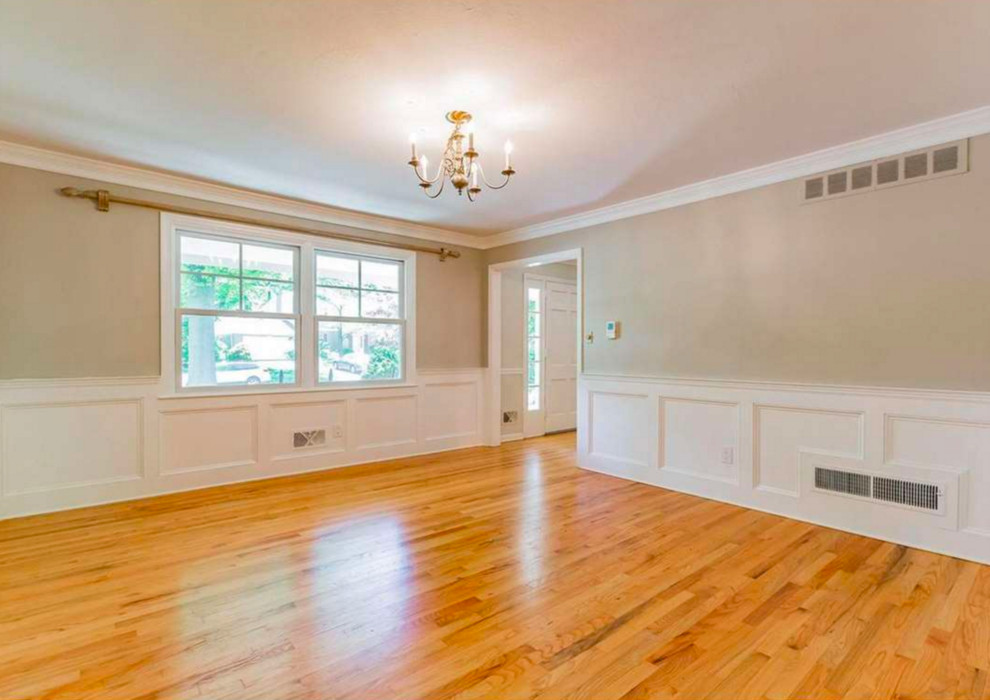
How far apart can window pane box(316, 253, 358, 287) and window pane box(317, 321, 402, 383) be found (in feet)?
1.38

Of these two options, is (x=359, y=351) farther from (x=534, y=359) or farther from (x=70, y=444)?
(x=534, y=359)

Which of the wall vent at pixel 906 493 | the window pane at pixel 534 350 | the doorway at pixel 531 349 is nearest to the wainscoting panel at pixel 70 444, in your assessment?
the doorway at pixel 531 349

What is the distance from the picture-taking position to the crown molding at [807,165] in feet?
9.22

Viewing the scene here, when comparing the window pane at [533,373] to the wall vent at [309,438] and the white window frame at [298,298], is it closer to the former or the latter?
the white window frame at [298,298]

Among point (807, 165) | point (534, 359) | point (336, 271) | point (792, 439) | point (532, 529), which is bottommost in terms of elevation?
point (532, 529)

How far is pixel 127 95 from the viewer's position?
262 cm

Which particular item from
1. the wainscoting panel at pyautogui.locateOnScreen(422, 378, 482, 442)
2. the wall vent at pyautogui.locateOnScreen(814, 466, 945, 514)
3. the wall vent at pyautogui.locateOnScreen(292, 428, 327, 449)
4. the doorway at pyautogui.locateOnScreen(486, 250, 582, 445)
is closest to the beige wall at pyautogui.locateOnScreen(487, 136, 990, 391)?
the wall vent at pyautogui.locateOnScreen(814, 466, 945, 514)

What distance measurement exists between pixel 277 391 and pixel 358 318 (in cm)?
109

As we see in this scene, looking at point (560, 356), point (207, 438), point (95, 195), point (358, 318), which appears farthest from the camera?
point (560, 356)

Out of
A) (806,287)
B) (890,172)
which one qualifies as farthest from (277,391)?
(890,172)

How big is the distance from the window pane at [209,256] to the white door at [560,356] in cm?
394

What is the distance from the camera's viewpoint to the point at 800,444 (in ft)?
11.3

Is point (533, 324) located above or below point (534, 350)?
above

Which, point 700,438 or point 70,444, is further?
point 700,438
